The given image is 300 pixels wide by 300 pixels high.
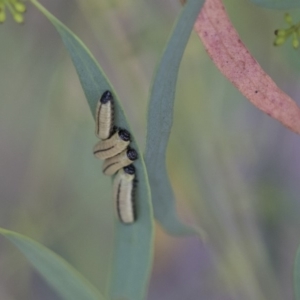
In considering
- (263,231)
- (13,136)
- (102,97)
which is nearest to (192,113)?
(263,231)

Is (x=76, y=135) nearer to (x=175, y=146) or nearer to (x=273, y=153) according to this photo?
(x=175, y=146)

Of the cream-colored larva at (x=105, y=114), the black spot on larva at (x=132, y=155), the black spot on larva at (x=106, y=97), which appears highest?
the black spot on larva at (x=106, y=97)

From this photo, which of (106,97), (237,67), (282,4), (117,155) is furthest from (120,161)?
(282,4)

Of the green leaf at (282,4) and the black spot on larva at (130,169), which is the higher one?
the green leaf at (282,4)

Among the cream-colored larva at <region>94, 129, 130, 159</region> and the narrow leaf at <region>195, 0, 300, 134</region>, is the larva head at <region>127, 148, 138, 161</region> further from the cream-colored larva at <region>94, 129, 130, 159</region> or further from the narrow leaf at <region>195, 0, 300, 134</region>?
the narrow leaf at <region>195, 0, 300, 134</region>

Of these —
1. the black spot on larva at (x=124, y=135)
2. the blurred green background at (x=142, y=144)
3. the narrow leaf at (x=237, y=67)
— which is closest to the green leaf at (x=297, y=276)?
the narrow leaf at (x=237, y=67)

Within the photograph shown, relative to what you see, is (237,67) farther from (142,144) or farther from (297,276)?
(142,144)

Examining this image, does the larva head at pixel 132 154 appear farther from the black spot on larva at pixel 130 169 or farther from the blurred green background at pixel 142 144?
the blurred green background at pixel 142 144

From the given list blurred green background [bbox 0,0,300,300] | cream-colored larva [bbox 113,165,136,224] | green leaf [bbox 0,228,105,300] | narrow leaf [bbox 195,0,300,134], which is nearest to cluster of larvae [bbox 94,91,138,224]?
cream-colored larva [bbox 113,165,136,224]
